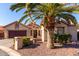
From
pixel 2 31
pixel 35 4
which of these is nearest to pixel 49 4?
pixel 35 4

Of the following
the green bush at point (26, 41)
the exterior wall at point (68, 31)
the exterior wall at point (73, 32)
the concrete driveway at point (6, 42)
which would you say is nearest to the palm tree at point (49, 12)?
the exterior wall at point (68, 31)

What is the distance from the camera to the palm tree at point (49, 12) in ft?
55.6

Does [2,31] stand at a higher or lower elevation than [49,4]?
lower

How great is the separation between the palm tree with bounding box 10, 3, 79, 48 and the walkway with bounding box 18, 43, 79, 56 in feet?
2.02

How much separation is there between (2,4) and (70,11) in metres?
3.93

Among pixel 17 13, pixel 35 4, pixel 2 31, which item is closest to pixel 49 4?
pixel 35 4

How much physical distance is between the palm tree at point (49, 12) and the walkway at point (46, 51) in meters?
0.61

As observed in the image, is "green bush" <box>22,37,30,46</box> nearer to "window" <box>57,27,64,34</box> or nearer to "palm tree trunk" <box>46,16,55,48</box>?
"palm tree trunk" <box>46,16,55,48</box>

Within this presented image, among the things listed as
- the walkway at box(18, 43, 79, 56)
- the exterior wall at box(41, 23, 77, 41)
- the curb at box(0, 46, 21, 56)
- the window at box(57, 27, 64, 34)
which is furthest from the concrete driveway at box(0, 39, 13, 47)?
the window at box(57, 27, 64, 34)

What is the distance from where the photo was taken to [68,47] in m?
17.5

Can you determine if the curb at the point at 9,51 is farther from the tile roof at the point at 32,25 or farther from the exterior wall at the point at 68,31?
the exterior wall at the point at 68,31

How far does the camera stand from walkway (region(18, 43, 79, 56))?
16.4 m

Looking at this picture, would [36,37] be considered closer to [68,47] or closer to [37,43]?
[37,43]

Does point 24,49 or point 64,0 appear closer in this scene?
point 64,0
